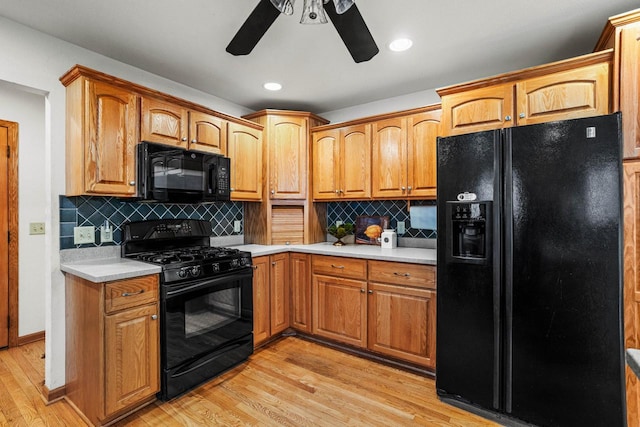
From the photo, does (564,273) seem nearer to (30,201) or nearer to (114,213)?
(114,213)

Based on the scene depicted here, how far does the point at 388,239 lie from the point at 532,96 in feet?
5.10

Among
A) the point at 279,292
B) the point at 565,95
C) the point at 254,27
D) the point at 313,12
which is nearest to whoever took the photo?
the point at 313,12

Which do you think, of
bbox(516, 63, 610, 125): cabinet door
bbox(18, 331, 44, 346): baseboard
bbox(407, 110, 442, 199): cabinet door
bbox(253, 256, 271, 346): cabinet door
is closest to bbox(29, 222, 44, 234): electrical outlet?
bbox(18, 331, 44, 346): baseboard

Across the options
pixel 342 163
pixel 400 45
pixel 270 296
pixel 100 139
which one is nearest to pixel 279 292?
pixel 270 296

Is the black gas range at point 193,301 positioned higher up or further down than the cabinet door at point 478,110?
further down

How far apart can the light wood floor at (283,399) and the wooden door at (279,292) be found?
1.25 feet

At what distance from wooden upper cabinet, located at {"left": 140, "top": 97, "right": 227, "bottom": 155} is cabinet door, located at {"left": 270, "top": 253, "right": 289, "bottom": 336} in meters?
1.13

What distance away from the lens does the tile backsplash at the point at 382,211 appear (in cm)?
300

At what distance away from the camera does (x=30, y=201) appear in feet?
9.41

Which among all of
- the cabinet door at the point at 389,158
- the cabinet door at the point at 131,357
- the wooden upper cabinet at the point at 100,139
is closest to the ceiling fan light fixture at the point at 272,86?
the cabinet door at the point at 389,158

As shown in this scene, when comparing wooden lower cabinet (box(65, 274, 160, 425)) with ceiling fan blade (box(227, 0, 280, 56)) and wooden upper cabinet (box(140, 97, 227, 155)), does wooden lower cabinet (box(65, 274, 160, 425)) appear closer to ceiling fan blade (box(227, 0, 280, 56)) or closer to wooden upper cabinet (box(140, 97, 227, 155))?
wooden upper cabinet (box(140, 97, 227, 155))

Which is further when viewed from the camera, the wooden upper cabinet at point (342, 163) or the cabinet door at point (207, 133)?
the wooden upper cabinet at point (342, 163)

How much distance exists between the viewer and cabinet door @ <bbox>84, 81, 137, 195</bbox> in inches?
79.0

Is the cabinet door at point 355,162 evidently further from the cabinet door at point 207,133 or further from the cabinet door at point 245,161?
the cabinet door at point 207,133
